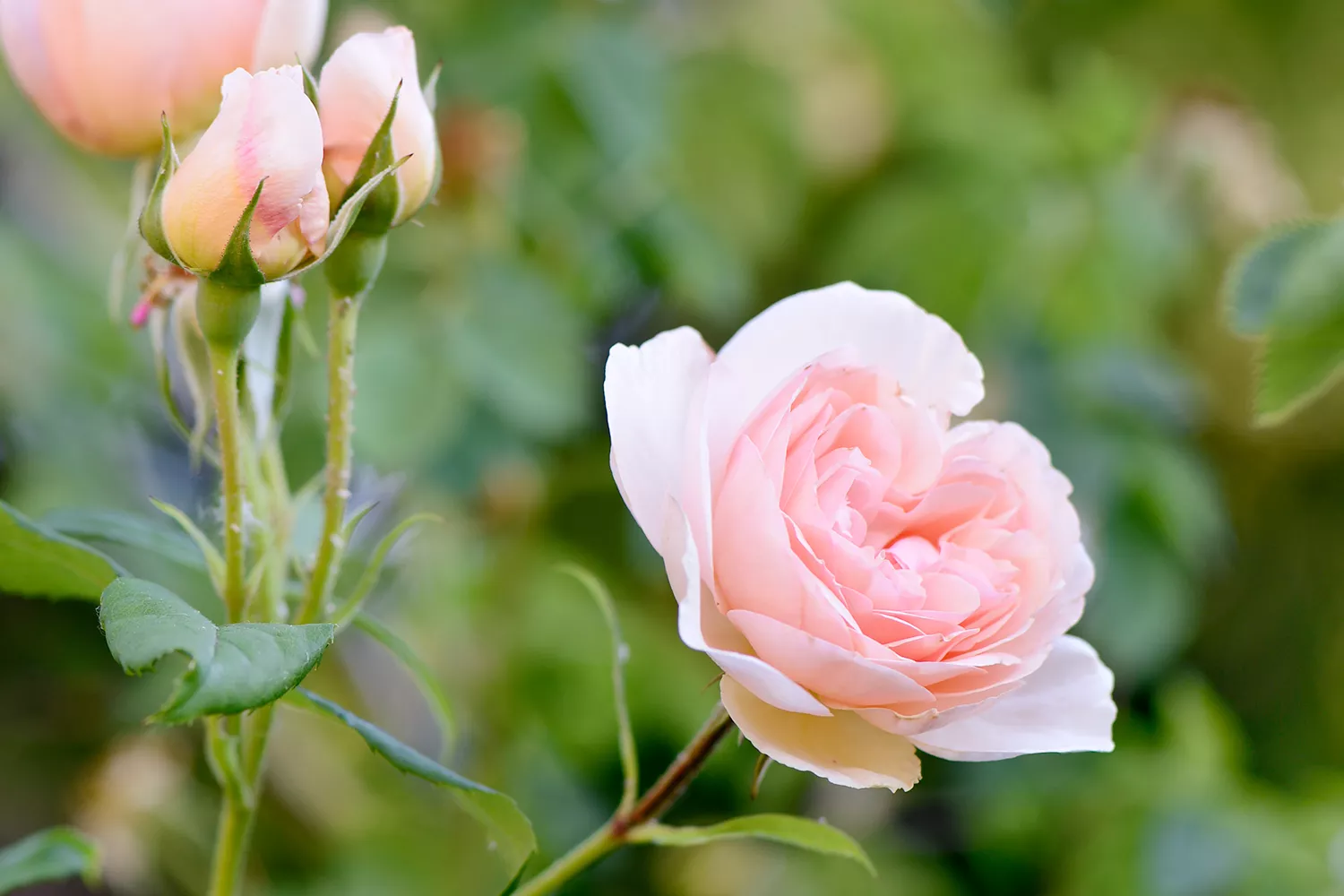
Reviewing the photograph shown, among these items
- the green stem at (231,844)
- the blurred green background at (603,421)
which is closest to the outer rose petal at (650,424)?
the green stem at (231,844)

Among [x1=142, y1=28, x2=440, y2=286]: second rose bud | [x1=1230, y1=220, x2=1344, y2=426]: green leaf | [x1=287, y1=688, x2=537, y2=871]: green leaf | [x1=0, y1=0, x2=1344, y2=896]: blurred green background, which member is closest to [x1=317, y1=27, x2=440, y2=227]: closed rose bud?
[x1=142, y1=28, x2=440, y2=286]: second rose bud

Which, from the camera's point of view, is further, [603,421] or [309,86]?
[603,421]

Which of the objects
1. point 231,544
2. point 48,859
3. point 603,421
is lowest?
point 603,421

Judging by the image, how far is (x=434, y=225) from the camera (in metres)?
0.73

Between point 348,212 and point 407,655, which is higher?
point 348,212

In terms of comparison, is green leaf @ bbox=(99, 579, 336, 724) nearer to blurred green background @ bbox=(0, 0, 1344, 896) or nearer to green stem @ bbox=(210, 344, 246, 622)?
green stem @ bbox=(210, 344, 246, 622)

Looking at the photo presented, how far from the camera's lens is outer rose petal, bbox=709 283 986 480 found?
0.26 metres

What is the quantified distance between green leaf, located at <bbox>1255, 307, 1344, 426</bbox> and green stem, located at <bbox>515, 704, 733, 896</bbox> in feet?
0.62

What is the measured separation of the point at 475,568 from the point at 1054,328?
1.66 ft

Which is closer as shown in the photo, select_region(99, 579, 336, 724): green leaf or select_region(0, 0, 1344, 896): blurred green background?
select_region(99, 579, 336, 724): green leaf

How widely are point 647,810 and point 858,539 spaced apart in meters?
0.08

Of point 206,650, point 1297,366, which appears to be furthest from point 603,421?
point 206,650

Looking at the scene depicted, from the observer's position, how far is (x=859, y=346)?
271 mm

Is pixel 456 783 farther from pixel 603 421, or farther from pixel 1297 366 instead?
pixel 603 421
